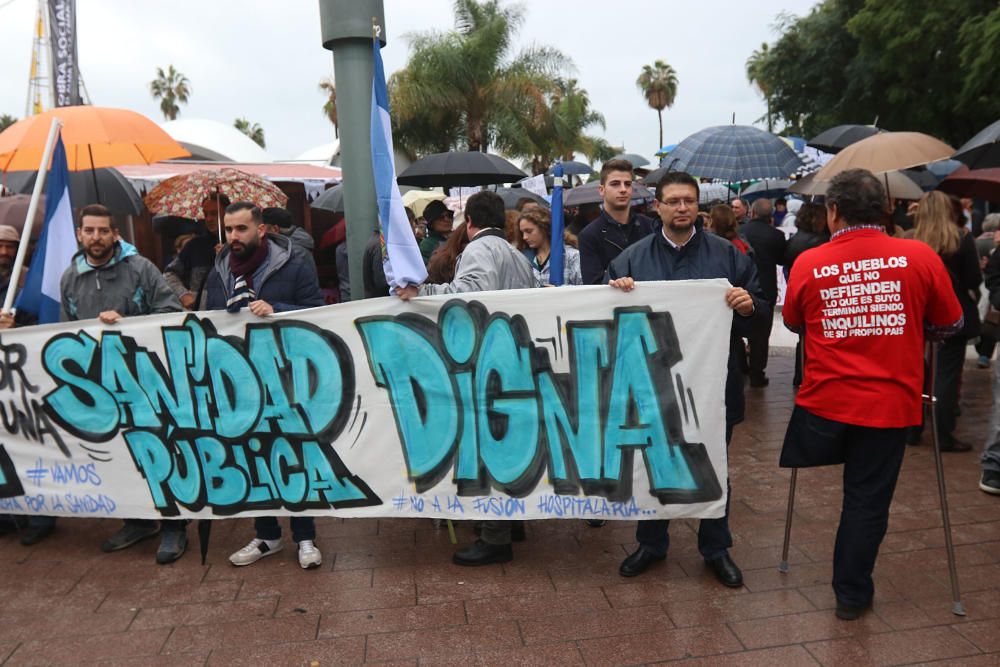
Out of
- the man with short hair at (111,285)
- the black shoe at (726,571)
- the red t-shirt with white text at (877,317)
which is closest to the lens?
the red t-shirt with white text at (877,317)

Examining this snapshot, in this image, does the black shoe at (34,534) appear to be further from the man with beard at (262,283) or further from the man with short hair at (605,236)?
the man with short hair at (605,236)

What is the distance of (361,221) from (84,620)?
2341 mm

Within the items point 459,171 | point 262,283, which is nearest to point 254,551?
point 262,283

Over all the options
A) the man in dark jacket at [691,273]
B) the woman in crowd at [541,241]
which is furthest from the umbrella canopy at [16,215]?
the man in dark jacket at [691,273]

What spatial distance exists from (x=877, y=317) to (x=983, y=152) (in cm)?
290

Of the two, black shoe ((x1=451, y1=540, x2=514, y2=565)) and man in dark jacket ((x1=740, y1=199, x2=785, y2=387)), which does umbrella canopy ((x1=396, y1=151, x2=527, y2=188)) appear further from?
black shoe ((x1=451, y1=540, x2=514, y2=565))

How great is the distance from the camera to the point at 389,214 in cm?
417

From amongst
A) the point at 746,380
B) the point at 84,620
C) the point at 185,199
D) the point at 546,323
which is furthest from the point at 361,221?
the point at 746,380

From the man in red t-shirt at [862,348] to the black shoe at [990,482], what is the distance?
1925mm

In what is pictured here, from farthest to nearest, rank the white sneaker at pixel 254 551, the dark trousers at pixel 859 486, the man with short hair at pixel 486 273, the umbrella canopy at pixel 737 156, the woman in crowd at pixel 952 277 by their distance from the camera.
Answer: the umbrella canopy at pixel 737 156 → the woman in crowd at pixel 952 277 → the white sneaker at pixel 254 551 → the man with short hair at pixel 486 273 → the dark trousers at pixel 859 486

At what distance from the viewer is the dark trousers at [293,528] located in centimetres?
444

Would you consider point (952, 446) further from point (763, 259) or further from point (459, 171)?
point (459, 171)

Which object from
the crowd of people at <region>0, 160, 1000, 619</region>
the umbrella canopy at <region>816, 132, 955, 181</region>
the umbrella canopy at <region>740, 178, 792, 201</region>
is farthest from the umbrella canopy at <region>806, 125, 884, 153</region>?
the umbrella canopy at <region>740, 178, 792, 201</region>

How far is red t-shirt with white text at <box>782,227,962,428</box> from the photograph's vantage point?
339 centimetres
